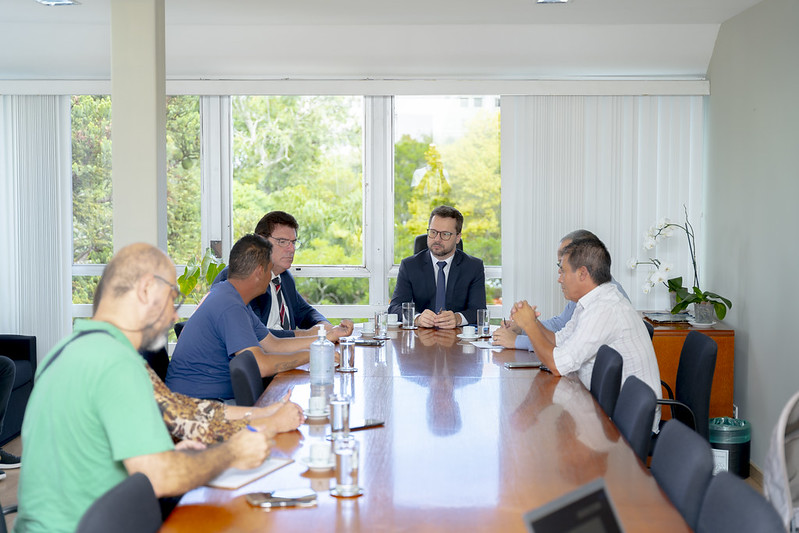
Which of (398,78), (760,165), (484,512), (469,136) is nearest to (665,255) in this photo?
(760,165)

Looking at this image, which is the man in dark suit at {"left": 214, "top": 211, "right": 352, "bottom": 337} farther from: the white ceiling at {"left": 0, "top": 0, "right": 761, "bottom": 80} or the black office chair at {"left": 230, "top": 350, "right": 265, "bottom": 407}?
the white ceiling at {"left": 0, "top": 0, "right": 761, "bottom": 80}

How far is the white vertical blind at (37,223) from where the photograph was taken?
6.93 m

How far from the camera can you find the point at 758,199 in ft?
18.1

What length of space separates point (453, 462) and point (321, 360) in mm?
1106

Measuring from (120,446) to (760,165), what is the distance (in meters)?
4.77

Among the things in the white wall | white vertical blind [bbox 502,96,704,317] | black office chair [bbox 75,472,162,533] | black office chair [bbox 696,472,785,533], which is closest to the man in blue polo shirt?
black office chair [bbox 75,472,162,533]

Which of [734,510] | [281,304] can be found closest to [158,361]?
[281,304]

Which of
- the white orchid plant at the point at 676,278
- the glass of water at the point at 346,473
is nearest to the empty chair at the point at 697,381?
the white orchid plant at the point at 676,278

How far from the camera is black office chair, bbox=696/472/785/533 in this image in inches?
66.9

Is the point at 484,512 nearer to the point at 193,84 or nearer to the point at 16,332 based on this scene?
the point at 193,84

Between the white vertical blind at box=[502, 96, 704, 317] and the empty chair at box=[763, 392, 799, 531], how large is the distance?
3.91 metres

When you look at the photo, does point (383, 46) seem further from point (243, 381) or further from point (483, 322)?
point (243, 381)

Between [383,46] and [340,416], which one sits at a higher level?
[383,46]

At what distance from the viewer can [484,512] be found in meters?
2.01
